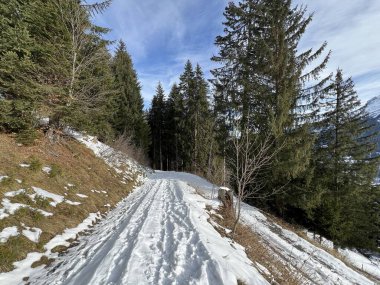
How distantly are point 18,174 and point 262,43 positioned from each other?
504 inches

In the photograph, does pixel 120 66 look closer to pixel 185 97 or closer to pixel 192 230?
pixel 185 97

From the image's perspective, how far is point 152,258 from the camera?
4.81 meters

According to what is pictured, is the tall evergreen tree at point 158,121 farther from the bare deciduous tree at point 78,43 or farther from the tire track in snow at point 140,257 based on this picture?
the tire track in snow at point 140,257

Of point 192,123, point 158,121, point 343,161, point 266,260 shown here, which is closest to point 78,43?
point 266,260

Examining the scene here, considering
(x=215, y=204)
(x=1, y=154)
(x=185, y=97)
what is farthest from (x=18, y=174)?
(x=185, y=97)

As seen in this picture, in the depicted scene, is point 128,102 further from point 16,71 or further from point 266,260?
point 266,260

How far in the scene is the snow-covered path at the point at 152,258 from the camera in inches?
163

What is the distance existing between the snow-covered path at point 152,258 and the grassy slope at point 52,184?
0.81m

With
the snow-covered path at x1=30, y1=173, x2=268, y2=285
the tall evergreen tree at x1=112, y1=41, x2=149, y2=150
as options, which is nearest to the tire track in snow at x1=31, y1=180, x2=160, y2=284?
the snow-covered path at x1=30, y1=173, x2=268, y2=285

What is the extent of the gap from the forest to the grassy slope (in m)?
0.91

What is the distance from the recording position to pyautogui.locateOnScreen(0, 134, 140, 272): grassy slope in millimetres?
5559

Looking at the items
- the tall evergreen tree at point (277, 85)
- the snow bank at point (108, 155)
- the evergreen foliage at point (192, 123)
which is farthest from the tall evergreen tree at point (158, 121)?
the tall evergreen tree at point (277, 85)

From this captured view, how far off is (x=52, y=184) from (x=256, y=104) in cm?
1116

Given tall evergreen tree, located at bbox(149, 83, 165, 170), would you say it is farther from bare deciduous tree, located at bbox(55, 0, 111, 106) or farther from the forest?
bare deciduous tree, located at bbox(55, 0, 111, 106)
